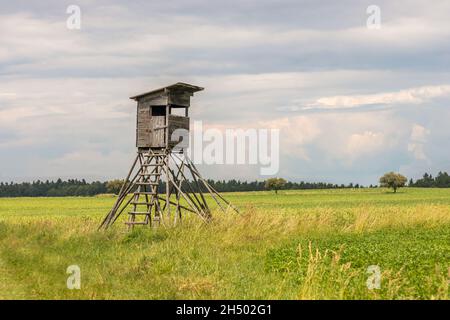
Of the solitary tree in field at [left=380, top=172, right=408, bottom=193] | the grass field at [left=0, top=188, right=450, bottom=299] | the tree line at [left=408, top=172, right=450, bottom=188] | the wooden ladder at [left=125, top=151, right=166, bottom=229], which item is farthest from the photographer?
the tree line at [left=408, top=172, right=450, bottom=188]

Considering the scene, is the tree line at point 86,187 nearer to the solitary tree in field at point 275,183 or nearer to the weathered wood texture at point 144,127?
the solitary tree in field at point 275,183

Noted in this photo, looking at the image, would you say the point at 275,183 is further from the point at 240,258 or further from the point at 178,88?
the point at 240,258

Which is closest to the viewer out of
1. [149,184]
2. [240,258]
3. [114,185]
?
[240,258]

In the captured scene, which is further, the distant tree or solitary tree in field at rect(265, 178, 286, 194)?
solitary tree in field at rect(265, 178, 286, 194)

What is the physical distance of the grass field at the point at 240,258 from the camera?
12539mm

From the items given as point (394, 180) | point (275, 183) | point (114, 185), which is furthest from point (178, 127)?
point (275, 183)

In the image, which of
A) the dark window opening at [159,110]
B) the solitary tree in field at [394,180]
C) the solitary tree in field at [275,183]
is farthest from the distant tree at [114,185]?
the dark window opening at [159,110]

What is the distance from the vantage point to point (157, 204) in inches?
1062

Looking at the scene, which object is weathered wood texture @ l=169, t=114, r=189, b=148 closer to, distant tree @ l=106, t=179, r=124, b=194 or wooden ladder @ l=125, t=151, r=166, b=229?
wooden ladder @ l=125, t=151, r=166, b=229

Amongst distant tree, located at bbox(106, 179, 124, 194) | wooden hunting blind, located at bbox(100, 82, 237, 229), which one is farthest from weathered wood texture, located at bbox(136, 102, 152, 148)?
distant tree, located at bbox(106, 179, 124, 194)

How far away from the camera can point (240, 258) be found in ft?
57.5

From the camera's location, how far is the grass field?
12539 mm

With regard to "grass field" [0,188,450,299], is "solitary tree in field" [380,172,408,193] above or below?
above
